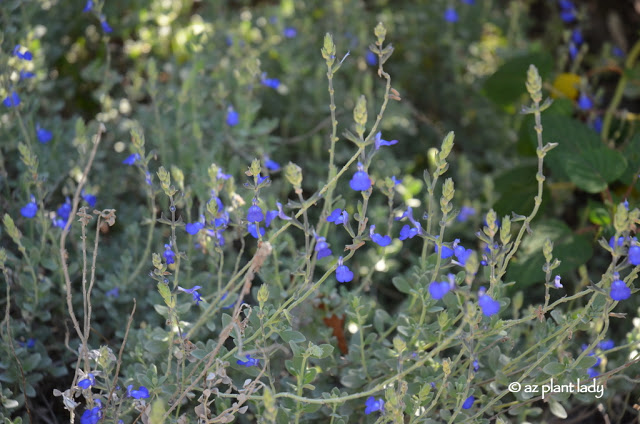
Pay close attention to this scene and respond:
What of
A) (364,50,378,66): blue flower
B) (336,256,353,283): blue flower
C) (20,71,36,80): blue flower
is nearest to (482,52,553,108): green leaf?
(364,50,378,66): blue flower

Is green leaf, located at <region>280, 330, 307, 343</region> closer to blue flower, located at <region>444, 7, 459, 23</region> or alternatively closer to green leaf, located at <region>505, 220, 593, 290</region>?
green leaf, located at <region>505, 220, 593, 290</region>

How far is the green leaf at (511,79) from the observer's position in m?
2.68

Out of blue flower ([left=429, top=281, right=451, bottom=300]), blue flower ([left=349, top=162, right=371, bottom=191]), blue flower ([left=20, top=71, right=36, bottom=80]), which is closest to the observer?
blue flower ([left=429, top=281, right=451, bottom=300])

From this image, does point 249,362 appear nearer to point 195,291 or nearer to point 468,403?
point 195,291

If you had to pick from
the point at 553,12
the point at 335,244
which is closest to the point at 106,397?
the point at 335,244

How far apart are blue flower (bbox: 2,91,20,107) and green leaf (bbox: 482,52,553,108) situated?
5.75 ft

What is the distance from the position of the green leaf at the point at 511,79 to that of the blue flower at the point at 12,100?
1752 mm

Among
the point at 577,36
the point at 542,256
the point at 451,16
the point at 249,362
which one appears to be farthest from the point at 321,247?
the point at 577,36

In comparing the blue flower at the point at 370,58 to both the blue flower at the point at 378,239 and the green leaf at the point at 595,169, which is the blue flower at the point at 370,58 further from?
the blue flower at the point at 378,239

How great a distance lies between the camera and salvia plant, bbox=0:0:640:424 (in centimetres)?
158

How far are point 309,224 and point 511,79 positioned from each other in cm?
138

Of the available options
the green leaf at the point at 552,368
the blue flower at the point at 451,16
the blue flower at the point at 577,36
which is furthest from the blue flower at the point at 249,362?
the blue flower at the point at 577,36

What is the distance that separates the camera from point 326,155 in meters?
3.05

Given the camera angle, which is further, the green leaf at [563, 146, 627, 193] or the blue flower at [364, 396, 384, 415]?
the green leaf at [563, 146, 627, 193]
